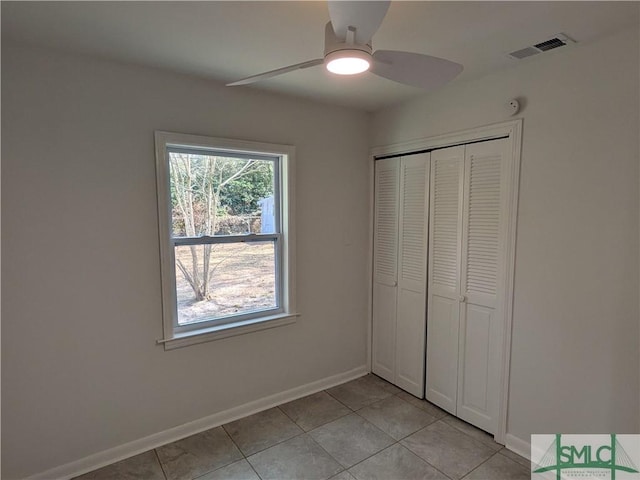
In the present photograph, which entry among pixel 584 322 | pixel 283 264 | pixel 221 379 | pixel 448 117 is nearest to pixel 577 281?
pixel 584 322

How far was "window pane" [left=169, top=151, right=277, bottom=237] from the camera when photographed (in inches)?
98.5

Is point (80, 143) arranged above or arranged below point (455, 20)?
below

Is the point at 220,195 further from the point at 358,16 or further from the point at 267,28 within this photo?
the point at 358,16

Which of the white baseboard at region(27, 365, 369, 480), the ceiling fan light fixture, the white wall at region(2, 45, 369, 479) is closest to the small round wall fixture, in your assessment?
the ceiling fan light fixture

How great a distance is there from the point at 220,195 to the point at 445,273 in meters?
1.80

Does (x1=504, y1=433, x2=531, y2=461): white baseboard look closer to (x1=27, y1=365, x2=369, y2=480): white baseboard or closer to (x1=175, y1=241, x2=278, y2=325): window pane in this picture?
(x1=27, y1=365, x2=369, y2=480): white baseboard

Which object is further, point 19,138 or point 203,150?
Answer: point 203,150

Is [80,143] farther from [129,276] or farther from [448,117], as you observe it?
[448,117]

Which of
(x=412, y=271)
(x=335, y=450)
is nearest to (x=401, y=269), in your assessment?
(x=412, y=271)

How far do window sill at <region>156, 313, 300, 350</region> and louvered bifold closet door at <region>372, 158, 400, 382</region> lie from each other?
0.85 meters

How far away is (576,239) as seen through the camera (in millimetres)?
2010

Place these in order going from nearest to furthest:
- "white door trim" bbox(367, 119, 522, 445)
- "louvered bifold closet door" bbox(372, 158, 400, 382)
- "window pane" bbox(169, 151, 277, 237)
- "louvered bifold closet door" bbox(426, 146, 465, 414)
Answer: "white door trim" bbox(367, 119, 522, 445) < "window pane" bbox(169, 151, 277, 237) < "louvered bifold closet door" bbox(426, 146, 465, 414) < "louvered bifold closet door" bbox(372, 158, 400, 382)

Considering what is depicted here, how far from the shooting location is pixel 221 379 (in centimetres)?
268

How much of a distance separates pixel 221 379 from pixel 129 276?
3.36 feet
